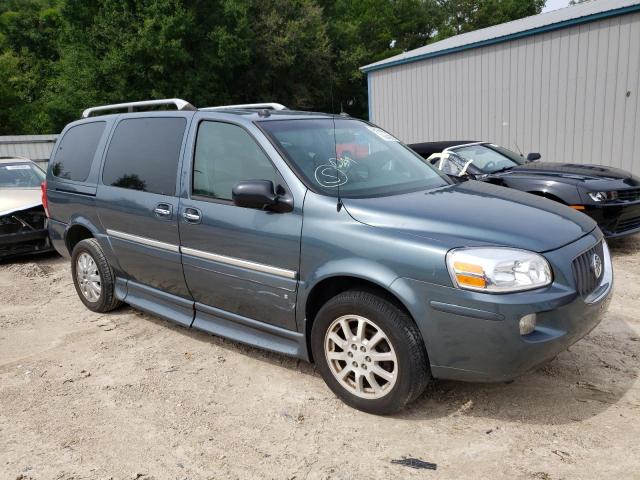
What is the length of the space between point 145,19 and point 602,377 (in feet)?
94.2

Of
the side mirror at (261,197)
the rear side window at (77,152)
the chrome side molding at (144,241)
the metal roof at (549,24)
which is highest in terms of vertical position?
the metal roof at (549,24)

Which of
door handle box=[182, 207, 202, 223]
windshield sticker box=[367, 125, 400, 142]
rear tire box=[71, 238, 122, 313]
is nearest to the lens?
door handle box=[182, 207, 202, 223]

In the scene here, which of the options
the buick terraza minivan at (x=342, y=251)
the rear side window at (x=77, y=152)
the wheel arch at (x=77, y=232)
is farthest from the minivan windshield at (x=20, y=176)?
the buick terraza minivan at (x=342, y=251)

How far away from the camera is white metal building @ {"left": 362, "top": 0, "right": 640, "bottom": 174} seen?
11.5 m

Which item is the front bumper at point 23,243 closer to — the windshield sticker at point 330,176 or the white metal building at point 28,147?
the windshield sticker at point 330,176

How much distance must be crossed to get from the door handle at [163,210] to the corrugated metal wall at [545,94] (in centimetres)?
1061

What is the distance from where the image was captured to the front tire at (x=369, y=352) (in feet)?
10.2

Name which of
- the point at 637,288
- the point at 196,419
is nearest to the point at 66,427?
the point at 196,419

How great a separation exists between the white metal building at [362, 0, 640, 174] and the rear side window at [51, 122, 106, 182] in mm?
9462

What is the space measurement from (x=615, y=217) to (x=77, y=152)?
603cm

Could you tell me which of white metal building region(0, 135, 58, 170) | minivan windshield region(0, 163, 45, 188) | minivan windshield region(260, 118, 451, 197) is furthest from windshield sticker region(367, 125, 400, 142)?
Answer: white metal building region(0, 135, 58, 170)

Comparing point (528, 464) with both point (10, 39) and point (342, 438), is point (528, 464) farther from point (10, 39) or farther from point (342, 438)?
point (10, 39)

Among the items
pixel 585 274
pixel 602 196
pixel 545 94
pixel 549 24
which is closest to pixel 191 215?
pixel 585 274

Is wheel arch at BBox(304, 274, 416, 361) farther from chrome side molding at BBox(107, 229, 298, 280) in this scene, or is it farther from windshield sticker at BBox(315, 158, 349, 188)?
windshield sticker at BBox(315, 158, 349, 188)
